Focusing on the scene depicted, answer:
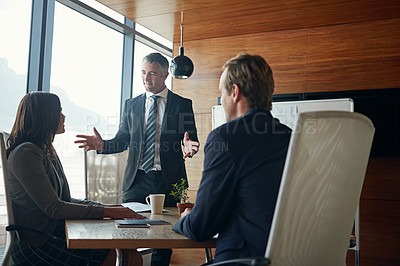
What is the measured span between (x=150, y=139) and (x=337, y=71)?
220 cm

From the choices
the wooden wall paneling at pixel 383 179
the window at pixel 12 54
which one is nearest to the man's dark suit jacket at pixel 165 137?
the window at pixel 12 54

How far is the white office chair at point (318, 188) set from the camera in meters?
1.04

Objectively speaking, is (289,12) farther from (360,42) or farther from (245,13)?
(360,42)

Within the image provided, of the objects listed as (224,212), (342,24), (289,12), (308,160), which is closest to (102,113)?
(289,12)

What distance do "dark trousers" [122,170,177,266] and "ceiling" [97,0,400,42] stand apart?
67.7 inches

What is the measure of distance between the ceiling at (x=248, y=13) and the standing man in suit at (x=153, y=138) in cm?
109

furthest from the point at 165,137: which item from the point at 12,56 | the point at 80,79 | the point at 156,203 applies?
the point at 80,79

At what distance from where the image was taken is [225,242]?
1.29 m

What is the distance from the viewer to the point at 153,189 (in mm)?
2617

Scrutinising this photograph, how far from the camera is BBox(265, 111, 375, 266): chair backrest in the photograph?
1040 millimetres

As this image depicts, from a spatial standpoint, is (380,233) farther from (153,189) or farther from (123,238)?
(123,238)

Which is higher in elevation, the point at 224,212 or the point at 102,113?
the point at 102,113

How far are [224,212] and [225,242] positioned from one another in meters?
0.09

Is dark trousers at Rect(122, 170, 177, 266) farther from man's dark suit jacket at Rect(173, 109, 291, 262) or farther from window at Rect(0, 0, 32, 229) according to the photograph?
man's dark suit jacket at Rect(173, 109, 291, 262)
